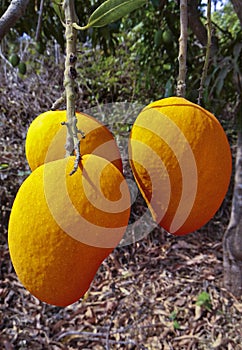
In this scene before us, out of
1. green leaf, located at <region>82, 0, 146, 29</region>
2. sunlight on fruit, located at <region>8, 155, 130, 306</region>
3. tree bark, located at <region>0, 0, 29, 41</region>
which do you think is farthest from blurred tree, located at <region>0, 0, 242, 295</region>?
sunlight on fruit, located at <region>8, 155, 130, 306</region>

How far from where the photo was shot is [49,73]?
3.15 meters

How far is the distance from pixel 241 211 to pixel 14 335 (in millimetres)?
1212

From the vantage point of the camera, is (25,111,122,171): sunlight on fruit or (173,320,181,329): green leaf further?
(173,320,181,329): green leaf

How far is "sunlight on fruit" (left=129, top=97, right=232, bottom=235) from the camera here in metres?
0.39

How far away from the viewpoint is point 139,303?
2.08 metres

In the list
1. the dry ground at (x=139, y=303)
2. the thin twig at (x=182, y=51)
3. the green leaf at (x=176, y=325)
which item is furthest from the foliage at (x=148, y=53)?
the green leaf at (x=176, y=325)

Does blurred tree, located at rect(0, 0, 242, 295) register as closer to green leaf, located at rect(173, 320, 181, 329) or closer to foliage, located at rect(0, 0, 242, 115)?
foliage, located at rect(0, 0, 242, 115)

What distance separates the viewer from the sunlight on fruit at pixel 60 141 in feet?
1.38

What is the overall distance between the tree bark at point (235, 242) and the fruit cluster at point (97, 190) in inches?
65.1

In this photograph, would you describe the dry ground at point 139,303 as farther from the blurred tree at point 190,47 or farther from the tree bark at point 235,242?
the blurred tree at point 190,47

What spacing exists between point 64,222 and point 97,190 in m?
0.04

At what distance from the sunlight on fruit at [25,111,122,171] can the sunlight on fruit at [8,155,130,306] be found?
0.15ft

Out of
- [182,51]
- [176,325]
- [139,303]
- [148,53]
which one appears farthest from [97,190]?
[148,53]

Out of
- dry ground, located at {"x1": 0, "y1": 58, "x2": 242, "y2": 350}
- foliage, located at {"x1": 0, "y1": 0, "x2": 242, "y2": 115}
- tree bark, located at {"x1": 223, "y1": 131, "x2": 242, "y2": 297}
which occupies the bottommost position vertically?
dry ground, located at {"x1": 0, "y1": 58, "x2": 242, "y2": 350}
